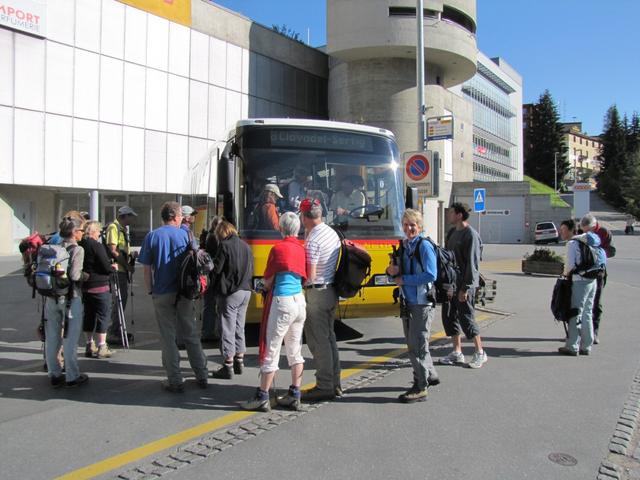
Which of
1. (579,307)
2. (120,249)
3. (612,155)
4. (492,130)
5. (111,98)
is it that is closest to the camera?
(579,307)

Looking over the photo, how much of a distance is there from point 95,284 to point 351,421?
11.7 ft

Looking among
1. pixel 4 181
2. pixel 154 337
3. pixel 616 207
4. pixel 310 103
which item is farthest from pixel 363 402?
pixel 616 207

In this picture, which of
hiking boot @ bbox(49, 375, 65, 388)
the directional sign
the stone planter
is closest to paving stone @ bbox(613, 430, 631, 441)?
hiking boot @ bbox(49, 375, 65, 388)

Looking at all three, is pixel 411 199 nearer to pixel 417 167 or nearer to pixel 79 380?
pixel 417 167

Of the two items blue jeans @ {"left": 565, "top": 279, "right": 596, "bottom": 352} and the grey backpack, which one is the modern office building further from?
blue jeans @ {"left": 565, "top": 279, "right": 596, "bottom": 352}

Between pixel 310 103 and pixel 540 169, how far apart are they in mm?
65346

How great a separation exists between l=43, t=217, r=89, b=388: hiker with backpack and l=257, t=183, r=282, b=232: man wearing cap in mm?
2126

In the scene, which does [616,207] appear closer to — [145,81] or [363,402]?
[145,81]

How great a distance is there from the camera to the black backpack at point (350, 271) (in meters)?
4.94

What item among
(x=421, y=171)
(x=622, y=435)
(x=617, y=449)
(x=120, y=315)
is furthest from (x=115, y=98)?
(x=617, y=449)

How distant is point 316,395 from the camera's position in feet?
16.5

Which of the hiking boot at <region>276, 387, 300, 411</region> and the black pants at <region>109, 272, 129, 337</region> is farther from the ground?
the black pants at <region>109, 272, 129, 337</region>

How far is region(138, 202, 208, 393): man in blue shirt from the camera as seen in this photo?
5312mm

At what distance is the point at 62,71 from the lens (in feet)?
86.3
